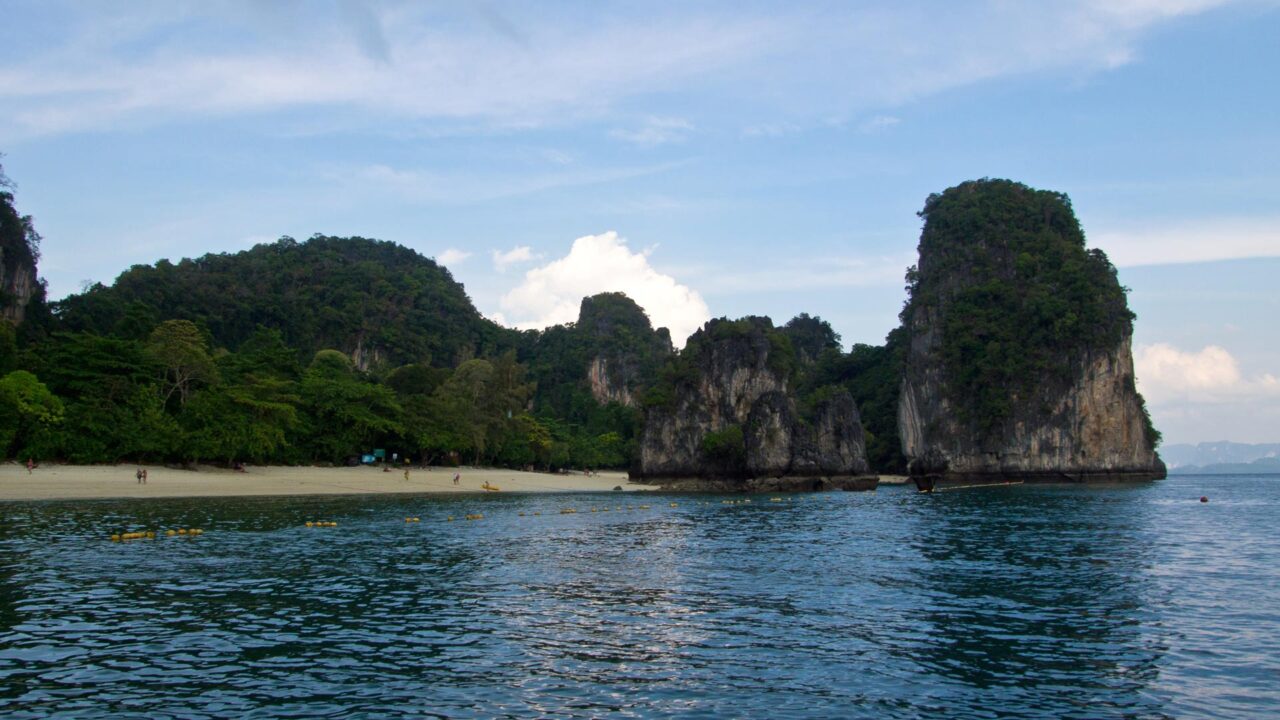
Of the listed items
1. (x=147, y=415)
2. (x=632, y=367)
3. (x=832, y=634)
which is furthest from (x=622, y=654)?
(x=632, y=367)

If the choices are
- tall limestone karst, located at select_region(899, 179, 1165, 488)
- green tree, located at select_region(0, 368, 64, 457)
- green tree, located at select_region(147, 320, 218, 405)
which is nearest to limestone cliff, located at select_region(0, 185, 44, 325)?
green tree, located at select_region(147, 320, 218, 405)

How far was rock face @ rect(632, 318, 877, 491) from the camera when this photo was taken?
88.8 m

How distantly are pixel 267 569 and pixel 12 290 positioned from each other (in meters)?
77.2

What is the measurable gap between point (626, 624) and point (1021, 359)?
106204 millimetres

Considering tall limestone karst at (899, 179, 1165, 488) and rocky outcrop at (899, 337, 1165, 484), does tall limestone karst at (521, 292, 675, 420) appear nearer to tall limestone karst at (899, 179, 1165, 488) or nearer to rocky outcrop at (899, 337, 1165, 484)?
tall limestone karst at (899, 179, 1165, 488)

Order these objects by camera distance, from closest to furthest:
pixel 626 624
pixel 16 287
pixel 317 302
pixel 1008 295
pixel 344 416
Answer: pixel 626 624 < pixel 344 416 < pixel 16 287 < pixel 1008 295 < pixel 317 302

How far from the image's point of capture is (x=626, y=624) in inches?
727

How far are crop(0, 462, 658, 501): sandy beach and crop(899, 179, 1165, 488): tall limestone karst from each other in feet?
158

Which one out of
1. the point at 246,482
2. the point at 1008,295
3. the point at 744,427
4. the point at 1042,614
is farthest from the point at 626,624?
the point at 1008,295

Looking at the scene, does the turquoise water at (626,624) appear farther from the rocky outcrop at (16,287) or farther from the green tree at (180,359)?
the rocky outcrop at (16,287)

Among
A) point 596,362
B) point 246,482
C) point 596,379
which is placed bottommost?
point 246,482

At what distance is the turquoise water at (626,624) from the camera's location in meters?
12.9

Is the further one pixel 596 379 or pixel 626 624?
pixel 596 379

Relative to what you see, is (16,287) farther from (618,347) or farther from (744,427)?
(618,347)
